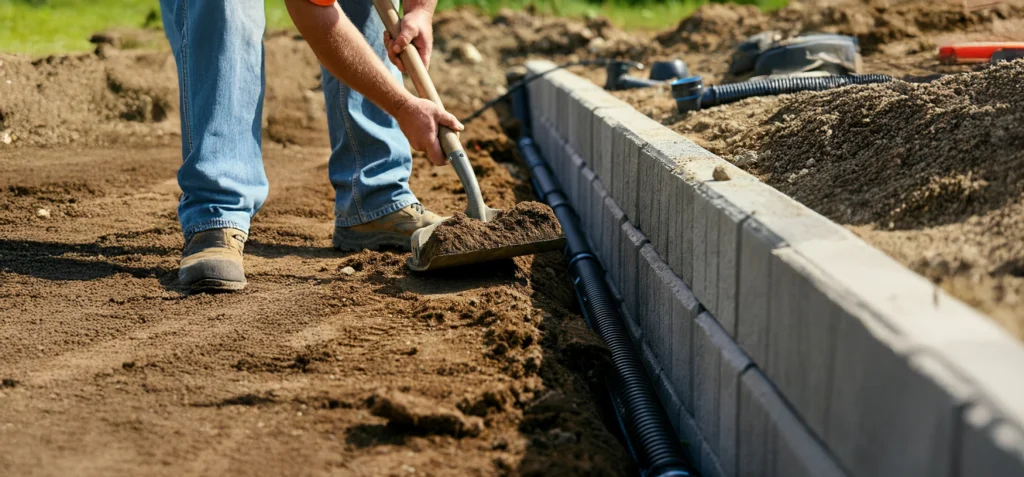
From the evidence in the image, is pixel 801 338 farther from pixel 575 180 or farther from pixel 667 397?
pixel 575 180

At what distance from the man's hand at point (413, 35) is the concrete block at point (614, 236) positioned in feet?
2.89

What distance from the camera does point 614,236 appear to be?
3189 mm

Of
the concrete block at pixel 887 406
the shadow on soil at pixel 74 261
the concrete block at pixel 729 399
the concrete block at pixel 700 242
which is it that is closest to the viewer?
the concrete block at pixel 887 406

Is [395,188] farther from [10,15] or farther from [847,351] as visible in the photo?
[10,15]

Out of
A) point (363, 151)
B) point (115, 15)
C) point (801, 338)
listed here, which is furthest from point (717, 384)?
point (115, 15)

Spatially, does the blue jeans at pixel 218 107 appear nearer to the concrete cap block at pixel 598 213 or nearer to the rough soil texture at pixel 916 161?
the concrete cap block at pixel 598 213

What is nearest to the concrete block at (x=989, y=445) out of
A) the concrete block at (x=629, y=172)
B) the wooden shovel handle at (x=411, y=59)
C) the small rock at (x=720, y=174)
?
the small rock at (x=720, y=174)

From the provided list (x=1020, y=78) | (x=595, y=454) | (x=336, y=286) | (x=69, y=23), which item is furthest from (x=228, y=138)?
(x=69, y=23)

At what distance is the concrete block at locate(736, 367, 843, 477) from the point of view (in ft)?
4.83

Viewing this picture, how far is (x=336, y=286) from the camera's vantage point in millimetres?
2812

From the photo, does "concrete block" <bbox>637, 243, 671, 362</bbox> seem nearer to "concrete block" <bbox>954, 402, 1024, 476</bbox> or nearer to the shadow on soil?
"concrete block" <bbox>954, 402, 1024, 476</bbox>

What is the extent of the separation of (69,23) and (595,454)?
7.18m

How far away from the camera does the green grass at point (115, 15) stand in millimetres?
6363

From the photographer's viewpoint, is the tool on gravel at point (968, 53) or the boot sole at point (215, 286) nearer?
the boot sole at point (215, 286)
